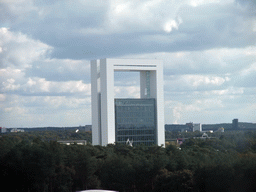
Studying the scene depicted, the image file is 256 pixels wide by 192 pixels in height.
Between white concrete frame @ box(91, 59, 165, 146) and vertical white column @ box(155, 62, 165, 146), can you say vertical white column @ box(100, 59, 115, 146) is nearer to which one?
white concrete frame @ box(91, 59, 165, 146)

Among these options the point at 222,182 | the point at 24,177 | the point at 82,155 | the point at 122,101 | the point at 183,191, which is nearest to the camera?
the point at 222,182

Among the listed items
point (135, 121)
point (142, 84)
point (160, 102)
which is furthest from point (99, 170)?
point (142, 84)

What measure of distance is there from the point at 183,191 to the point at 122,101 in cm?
4208

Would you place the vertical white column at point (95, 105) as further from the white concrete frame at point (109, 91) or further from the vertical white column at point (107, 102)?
the vertical white column at point (107, 102)

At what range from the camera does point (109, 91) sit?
3282 inches

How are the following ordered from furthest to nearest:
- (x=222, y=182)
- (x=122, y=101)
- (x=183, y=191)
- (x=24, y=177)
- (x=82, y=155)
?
1. (x=122, y=101)
2. (x=82, y=155)
3. (x=24, y=177)
4. (x=183, y=191)
5. (x=222, y=182)

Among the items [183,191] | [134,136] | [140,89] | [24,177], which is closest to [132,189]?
[183,191]

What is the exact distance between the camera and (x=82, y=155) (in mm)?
54188

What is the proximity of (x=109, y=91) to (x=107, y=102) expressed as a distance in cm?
197

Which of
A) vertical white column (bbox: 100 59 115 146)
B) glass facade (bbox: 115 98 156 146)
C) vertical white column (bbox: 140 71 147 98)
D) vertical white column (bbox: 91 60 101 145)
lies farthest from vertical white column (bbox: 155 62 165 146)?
vertical white column (bbox: 91 60 101 145)

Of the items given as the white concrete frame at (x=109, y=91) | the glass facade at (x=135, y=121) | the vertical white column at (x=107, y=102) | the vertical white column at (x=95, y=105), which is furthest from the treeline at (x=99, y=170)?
the glass facade at (x=135, y=121)

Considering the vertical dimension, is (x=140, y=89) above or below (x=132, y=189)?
above

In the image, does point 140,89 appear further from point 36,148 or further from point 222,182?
point 222,182

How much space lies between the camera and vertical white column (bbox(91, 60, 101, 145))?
277ft
